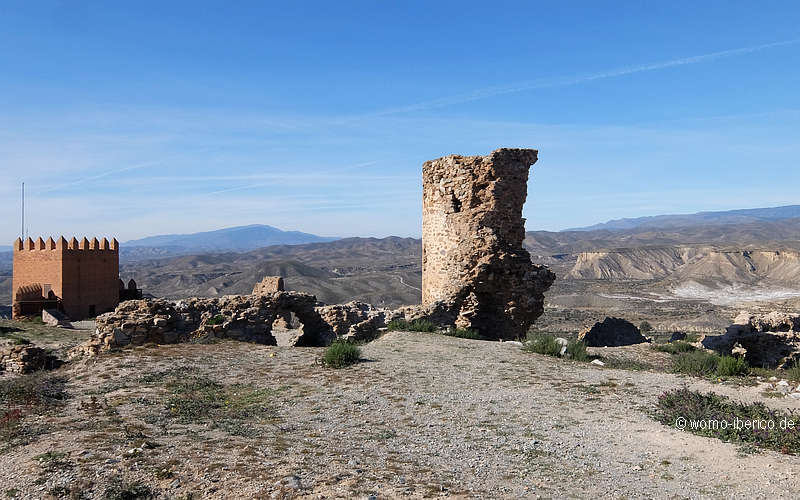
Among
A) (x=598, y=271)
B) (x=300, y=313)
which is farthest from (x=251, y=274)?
(x=300, y=313)

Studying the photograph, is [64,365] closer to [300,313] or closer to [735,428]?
[300,313]

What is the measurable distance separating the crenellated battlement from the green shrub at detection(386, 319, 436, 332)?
16118 mm

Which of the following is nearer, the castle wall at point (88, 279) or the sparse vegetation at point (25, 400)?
the sparse vegetation at point (25, 400)

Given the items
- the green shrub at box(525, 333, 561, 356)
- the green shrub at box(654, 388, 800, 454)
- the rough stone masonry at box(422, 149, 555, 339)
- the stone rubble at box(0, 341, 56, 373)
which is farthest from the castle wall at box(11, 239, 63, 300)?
the green shrub at box(654, 388, 800, 454)

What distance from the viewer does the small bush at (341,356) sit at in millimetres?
9578

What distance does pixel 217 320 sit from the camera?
12391mm

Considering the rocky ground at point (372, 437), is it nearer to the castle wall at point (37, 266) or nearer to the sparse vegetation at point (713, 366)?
the sparse vegetation at point (713, 366)

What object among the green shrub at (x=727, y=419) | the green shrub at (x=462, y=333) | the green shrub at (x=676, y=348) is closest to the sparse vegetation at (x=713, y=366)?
the green shrub at (x=727, y=419)

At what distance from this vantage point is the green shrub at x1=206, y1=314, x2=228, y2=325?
1232 centimetres

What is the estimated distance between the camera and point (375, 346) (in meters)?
11.5

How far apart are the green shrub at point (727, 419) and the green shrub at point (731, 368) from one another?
75.5 inches

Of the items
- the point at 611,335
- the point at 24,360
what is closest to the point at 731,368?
the point at 611,335

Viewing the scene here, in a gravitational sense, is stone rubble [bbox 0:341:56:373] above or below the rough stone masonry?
below

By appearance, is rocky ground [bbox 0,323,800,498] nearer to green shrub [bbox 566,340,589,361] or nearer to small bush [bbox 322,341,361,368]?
small bush [bbox 322,341,361,368]
